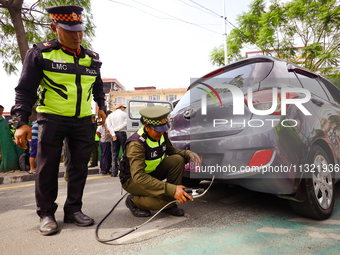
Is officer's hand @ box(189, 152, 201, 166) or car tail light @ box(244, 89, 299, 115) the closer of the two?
car tail light @ box(244, 89, 299, 115)

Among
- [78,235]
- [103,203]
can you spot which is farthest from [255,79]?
[103,203]

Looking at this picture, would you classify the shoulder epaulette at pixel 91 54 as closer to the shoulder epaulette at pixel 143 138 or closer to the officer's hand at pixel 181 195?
Result: the shoulder epaulette at pixel 143 138

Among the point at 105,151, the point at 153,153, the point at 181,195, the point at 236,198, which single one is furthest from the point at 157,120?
the point at 105,151

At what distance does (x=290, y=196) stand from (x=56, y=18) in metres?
2.59

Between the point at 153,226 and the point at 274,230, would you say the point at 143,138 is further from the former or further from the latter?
the point at 274,230

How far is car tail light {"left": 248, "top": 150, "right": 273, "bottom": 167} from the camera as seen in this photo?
191 cm

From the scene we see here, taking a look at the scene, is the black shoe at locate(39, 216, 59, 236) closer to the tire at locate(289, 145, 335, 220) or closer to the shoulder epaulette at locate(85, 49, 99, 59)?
the shoulder epaulette at locate(85, 49, 99, 59)

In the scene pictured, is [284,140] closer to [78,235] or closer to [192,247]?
[192,247]

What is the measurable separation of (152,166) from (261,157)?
3.53 ft

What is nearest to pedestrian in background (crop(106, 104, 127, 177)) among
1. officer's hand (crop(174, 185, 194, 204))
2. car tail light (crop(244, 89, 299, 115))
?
officer's hand (crop(174, 185, 194, 204))

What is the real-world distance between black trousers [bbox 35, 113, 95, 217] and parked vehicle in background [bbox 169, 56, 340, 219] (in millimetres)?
1137

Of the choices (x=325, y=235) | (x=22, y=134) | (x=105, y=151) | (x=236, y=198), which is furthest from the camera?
(x=105, y=151)

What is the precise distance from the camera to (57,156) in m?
2.18

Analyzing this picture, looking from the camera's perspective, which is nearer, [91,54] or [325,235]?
[325,235]
